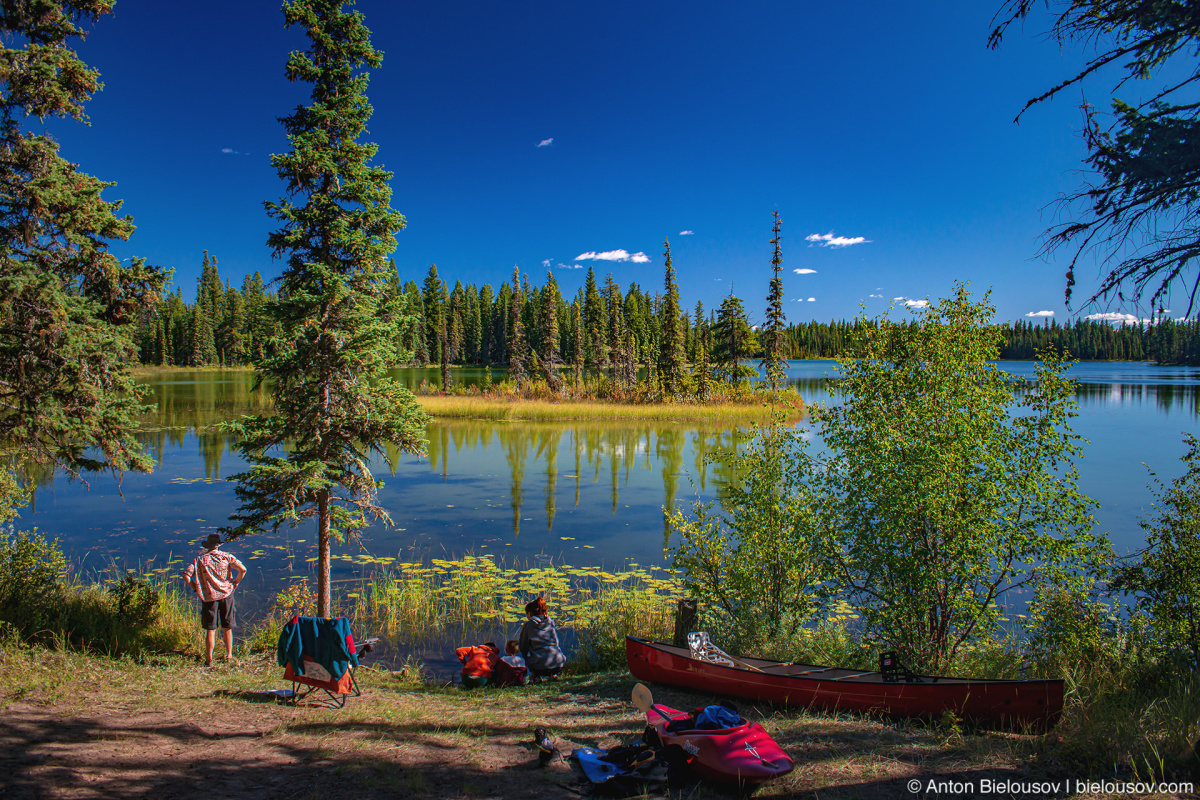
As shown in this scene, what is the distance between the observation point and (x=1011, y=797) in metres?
4.58

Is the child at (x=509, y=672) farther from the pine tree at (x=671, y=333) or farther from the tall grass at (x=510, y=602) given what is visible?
the pine tree at (x=671, y=333)

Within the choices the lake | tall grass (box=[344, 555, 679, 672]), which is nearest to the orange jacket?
tall grass (box=[344, 555, 679, 672])

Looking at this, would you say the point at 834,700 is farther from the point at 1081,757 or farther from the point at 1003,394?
the point at 1003,394

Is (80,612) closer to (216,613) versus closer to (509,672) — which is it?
(216,613)

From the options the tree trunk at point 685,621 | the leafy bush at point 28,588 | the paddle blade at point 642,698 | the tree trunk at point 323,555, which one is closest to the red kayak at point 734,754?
the paddle blade at point 642,698

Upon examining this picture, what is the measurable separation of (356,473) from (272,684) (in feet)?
10.3

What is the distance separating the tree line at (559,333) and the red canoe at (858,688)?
1597 inches

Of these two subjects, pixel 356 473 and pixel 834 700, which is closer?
pixel 834 700

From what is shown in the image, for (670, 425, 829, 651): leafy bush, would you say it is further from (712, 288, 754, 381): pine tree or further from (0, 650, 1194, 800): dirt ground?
(712, 288, 754, 381): pine tree

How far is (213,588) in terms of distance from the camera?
8.16 metres

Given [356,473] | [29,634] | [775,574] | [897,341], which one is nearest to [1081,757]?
[775,574]

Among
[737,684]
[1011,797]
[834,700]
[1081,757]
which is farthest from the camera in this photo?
[737,684]

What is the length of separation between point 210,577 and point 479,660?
387 centimetres

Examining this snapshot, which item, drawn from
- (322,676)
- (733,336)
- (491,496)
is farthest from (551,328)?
(322,676)
